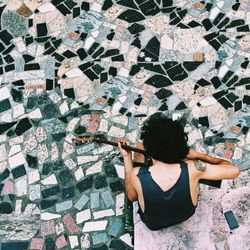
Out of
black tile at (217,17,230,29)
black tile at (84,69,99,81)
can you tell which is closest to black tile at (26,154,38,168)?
black tile at (84,69,99,81)

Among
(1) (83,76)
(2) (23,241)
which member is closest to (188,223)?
(2) (23,241)

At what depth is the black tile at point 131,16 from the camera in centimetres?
571

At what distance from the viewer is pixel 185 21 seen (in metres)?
5.65

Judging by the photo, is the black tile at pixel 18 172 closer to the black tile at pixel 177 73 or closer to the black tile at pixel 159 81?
the black tile at pixel 159 81

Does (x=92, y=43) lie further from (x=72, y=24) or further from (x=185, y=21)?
(x=185, y=21)

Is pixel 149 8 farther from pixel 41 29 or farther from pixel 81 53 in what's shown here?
pixel 41 29

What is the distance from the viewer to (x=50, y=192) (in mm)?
4863

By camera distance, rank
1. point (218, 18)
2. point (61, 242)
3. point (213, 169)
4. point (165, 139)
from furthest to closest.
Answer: point (218, 18) → point (61, 242) → point (213, 169) → point (165, 139)

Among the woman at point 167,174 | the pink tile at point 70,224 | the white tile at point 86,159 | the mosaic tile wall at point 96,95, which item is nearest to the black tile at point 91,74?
the mosaic tile wall at point 96,95

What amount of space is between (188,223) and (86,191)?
41.1 inches

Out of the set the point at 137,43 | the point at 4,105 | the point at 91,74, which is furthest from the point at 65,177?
the point at 137,43

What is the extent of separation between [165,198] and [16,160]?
6.06 feet

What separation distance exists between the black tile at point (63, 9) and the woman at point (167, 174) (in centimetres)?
235

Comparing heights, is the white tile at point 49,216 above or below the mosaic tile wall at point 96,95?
below
